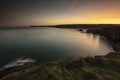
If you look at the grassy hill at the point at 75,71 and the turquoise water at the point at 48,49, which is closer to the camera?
the grassy hill at the point at 75,71

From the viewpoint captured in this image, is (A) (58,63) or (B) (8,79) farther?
(A) (58,63)

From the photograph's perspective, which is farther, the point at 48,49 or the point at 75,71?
the point at 48,49

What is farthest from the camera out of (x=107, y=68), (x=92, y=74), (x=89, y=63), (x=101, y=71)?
(x=89, y=63)

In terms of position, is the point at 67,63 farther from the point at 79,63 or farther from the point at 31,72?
the point at 31,72

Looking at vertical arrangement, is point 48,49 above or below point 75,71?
below

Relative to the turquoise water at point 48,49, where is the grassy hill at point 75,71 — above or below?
above

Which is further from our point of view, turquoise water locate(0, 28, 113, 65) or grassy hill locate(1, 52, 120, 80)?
turquoise water locate(0, 28, 113, 65)

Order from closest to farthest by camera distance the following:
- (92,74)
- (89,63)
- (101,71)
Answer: (92,74) → (101,71) → (89,63)

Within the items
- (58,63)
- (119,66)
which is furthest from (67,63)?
Result: (119,66)
